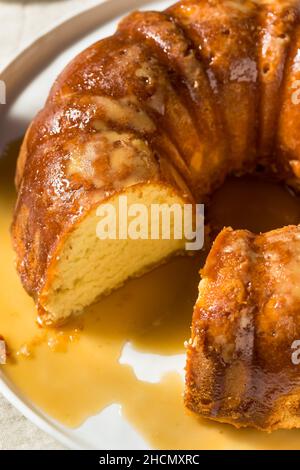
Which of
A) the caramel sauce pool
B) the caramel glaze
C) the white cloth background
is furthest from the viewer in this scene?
the white cloth background

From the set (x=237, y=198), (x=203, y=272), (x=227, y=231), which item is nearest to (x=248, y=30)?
(x=237, y=198)

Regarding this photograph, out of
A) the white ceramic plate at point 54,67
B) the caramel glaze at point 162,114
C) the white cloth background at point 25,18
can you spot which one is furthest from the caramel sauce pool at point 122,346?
the white cloth background at point 25,18

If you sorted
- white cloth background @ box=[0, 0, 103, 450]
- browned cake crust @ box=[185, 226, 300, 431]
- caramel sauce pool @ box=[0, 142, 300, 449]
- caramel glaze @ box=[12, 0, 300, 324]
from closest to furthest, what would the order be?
browned cake crust @ box=[185, 226, 300, 431] < caramel sauce pool @ box=[0, 142, 300, 449] < caramel glaze @ box=[12, 0, 300, 324] < white cloth background @ box=[0, 0, 103, 450]

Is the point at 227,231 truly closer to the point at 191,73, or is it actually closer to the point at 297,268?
the point at 297,268

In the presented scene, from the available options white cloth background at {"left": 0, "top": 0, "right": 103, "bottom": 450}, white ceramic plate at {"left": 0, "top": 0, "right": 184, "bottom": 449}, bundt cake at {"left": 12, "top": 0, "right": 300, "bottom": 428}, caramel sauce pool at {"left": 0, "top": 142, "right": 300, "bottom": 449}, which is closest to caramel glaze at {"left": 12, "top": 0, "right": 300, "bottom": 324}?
bundt cake at {"left": 12, "top": 0, "right": 300, "bottom": 428}
